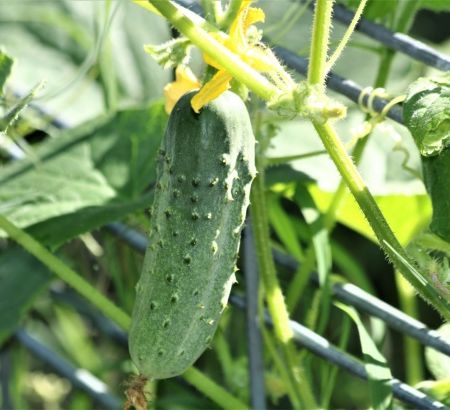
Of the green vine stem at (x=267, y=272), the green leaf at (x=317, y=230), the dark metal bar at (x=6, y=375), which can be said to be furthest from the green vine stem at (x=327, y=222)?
the dark metal bar at (x=6, y=375)

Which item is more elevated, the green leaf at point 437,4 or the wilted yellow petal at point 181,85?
the green leaf at point 437,4

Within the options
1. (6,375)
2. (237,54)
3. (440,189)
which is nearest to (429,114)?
(440,189)

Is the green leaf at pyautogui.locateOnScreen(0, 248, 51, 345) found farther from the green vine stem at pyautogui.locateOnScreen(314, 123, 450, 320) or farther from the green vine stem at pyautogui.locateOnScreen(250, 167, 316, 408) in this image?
the green vine stem at pyautogui.locateOnScreen(314, 123, 450, 320)

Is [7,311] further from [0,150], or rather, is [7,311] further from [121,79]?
[121,79]

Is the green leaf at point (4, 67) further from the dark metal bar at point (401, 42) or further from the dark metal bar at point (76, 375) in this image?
the dark metal bar at point (76, 375)

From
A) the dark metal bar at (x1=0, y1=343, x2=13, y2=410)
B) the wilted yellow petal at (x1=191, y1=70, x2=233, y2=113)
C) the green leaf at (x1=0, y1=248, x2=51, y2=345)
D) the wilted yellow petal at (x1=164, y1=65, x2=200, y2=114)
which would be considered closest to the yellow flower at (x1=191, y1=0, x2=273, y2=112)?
the wilted yellow petal at (x1=191, y1=70, x2=233, y2=113)

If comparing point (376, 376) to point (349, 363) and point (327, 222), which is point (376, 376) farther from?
point (327, 222)
